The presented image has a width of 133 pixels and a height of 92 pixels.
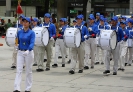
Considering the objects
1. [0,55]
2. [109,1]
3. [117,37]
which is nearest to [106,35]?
[117,37]

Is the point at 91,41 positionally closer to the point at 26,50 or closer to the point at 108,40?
the point at 108,40

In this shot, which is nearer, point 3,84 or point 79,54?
point 3,84

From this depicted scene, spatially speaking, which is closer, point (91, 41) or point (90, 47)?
point (91, 41)

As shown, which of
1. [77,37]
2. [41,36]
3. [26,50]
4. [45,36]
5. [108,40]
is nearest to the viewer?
[26,50]

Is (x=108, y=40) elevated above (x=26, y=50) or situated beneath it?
elevated above

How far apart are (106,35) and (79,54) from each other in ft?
4.69

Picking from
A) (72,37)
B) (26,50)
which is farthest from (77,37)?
(26,50)

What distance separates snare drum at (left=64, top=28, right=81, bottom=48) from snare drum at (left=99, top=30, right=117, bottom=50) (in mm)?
845

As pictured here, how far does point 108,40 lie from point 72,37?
4.17 ft

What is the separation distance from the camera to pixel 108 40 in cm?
1445

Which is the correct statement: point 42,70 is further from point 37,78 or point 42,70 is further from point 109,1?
point 109,1

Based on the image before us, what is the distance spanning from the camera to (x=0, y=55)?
21891 mm

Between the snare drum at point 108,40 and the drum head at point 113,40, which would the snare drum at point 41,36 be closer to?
the snare drum at point 108,40


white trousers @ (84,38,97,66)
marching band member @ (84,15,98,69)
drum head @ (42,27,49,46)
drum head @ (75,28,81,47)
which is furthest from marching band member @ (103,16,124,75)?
drum head @ (42,27,49,46)
